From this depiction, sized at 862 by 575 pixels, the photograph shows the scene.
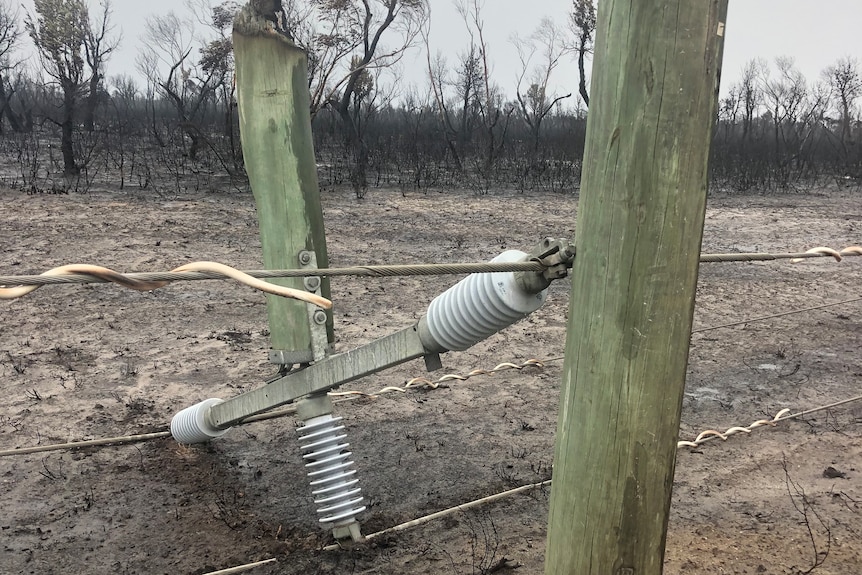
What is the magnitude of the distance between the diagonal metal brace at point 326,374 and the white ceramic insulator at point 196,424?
0.05 m

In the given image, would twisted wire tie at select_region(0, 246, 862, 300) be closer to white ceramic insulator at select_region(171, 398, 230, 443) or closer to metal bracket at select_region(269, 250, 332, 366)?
metal bracket at select_region(269, 250, 332, 366)

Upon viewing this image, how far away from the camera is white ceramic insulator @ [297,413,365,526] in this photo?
2324 millimetres

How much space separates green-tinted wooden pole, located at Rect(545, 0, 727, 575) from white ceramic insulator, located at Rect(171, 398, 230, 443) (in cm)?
162

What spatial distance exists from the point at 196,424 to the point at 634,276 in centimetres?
194

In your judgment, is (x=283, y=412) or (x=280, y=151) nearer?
(x=280, y=151)

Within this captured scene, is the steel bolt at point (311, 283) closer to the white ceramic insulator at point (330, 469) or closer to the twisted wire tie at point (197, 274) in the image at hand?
the white ceramic insulator at point (330, 469)

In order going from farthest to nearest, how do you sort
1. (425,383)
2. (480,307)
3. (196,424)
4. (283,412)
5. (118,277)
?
1. (425,383)
2. (283,412)
3. (196,424)
4. (480,307)
5. (118,277)

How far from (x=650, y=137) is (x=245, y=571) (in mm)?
2041

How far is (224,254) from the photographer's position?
293 inches

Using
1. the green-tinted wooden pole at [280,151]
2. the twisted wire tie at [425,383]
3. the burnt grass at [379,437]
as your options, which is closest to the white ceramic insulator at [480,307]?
the green-tinted wooden pole at [280,151]

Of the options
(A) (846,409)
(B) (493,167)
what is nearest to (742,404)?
(A) (846,409)

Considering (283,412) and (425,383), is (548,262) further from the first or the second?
(425,383)

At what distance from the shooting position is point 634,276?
3.95 ft

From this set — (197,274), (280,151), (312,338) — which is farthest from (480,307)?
(280,151)
